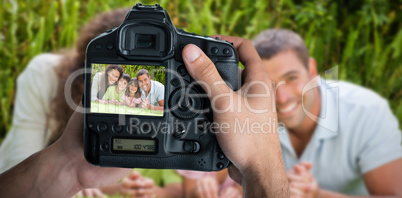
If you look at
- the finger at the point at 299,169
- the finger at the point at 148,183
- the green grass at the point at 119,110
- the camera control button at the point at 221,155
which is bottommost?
the finger at the point at 148,183

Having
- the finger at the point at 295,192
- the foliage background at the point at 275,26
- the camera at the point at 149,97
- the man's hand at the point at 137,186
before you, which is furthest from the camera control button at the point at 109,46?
the foliage background at the point at 275,26

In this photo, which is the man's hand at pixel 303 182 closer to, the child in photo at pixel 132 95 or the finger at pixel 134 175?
the finger at pixel 134 175

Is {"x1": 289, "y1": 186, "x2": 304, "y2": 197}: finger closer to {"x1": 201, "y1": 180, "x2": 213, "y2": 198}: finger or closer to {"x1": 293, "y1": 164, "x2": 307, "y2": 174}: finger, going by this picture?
{"x1": 293, "y1": 164, "x2": 307, "y2": 174}: finger

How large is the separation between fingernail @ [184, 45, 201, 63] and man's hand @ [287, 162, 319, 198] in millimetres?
603

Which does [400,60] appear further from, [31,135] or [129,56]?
[129,56]

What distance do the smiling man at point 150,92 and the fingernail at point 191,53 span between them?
0.10ft

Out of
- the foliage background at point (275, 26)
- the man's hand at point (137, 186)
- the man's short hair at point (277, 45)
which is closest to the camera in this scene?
the man's hand at point (137, 186)

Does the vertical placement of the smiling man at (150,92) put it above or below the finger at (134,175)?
above

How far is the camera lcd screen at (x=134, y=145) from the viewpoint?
38cm

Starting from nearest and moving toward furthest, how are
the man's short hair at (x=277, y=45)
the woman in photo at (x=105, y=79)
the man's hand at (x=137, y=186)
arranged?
the woman in photo at (x=105, y=79) → the man's hand at (x=137, y=186) → the man's short hair at (x=277, y=45)

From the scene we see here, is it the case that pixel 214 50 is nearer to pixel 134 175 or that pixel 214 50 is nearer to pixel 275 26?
pixel 134 175

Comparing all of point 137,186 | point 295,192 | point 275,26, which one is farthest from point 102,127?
point 275,26

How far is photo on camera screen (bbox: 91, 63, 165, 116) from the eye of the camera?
0.36 metres

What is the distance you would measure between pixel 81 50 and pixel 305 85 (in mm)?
459
